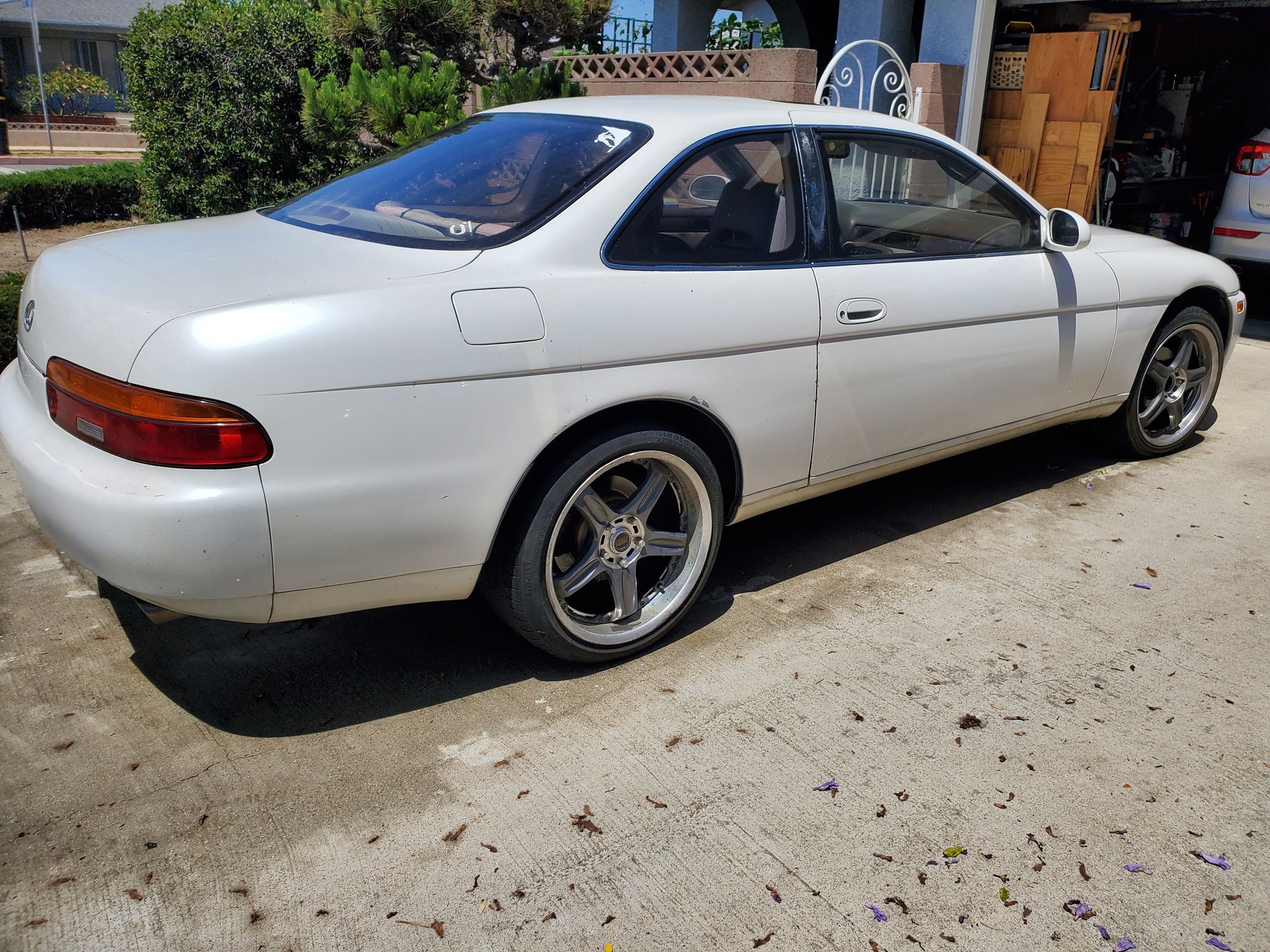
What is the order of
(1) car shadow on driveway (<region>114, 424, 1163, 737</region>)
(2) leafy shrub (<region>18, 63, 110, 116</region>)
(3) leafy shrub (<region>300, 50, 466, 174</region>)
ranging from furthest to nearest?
(2) leafy shrub (<region>18, 63, 110, 116</region>), (3) leafy shrub (<region>300, 50, 466, 174</region>), (1) car shadow on driveway (<region>114, 424, 1163, 737</region>)

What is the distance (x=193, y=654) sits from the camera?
3457 millimetres

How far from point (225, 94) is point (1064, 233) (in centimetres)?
788

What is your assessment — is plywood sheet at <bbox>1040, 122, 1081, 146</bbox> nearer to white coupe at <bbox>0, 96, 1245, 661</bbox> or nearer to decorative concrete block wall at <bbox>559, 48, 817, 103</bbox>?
decorative concrete block wall at <bbox>559, 48, 817, 103</bbox>

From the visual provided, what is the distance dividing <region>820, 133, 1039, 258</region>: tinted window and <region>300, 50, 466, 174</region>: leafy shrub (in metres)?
4.60

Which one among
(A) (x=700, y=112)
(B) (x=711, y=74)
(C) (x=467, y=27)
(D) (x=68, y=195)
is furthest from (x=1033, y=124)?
(D) (x=68, y=195)

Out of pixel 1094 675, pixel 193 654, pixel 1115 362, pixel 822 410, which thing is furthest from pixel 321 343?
pixel 1115 362

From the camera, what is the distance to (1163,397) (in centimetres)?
541

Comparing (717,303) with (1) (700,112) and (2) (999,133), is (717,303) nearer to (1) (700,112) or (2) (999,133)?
(1) (700,112)

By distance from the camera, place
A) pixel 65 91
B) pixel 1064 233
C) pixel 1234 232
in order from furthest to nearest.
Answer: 1. pixel 65 91
2. pixel 1234 232
3. pixel 1064 233

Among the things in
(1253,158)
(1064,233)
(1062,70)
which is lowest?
(1064,233)

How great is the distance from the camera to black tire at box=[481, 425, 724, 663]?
10.2 ft

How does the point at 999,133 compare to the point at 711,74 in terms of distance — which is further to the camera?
the point at 711,74

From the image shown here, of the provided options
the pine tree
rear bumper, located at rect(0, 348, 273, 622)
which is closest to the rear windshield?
rear bumper, located at rect(0, 348, 273, 622)

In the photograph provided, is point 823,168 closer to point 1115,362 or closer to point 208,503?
point 1115,362
